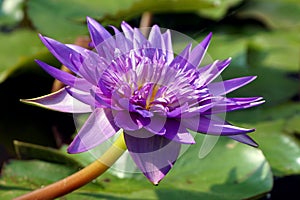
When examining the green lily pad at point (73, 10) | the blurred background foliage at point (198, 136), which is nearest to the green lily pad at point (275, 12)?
the blurred background foliage at point (198, 136)

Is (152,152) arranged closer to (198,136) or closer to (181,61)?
(181,61)

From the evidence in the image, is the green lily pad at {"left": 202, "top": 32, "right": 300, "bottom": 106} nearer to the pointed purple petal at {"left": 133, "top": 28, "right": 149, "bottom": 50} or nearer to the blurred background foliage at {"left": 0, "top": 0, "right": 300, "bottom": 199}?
the blurred background foliage at {"left": 0, "top": 0, "right": 300, "bottom": 199}

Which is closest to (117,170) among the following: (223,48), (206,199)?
(206,199)

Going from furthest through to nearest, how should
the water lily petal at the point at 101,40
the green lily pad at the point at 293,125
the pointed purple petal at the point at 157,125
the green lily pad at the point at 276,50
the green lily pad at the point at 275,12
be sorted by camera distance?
the green lily pad at the point at 275,12
the green lily pad at the point at 276,50
the green lily pad at the point at 293,125
the water lily petal at the point at 101,40
the pointed purple petal at the point at 157,125

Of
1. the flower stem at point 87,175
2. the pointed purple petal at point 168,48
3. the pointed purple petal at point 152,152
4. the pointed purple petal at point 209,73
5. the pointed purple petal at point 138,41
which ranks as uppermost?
the pointed purple petal at point 138,41

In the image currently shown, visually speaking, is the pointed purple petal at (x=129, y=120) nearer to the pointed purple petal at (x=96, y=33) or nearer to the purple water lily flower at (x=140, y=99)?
the purple water lily flower at (x=140, y=99)

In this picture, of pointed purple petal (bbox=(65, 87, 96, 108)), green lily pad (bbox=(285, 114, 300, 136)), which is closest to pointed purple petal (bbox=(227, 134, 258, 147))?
pointed purple petal (bbox=(65, 87, 96, 108))

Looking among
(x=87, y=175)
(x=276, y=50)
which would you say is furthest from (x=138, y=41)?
(x=276, y=50)
